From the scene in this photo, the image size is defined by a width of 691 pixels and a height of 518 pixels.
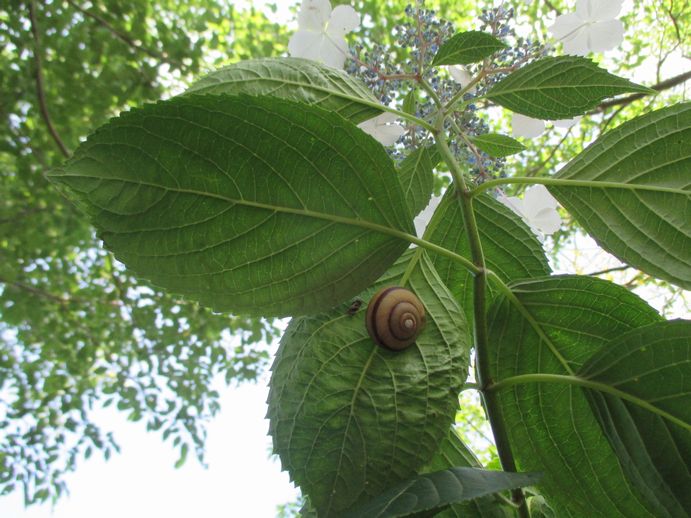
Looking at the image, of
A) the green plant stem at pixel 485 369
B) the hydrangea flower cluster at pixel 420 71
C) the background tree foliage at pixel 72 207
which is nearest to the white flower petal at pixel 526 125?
the hydrangea flower cluster at pixel 420 71

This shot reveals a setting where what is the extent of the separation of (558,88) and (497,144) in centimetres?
9

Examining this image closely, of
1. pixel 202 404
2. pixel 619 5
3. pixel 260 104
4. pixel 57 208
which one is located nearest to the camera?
pixel 260 104

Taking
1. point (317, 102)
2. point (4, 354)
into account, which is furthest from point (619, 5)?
point (4, 354)

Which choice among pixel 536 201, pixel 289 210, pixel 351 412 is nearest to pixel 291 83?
pixel 289 210

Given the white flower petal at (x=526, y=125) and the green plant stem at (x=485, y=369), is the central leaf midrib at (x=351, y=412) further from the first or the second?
the white flower petal at (x=526, y=125)

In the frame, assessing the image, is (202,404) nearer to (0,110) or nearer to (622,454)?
(0,110)

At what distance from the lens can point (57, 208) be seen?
2.44m

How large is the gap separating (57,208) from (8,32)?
0.67 metres

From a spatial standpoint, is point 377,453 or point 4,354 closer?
point 377,453

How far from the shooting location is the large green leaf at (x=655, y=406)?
1.07ft

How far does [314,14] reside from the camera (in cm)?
56

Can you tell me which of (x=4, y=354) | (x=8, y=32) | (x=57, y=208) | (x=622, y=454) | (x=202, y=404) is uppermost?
(x=8, y=32)

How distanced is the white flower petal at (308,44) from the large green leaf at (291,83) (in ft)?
0.55

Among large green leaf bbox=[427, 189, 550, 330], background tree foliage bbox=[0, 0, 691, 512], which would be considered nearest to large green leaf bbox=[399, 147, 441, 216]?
large green leaf bbox=[427, 189, 550, 330]
